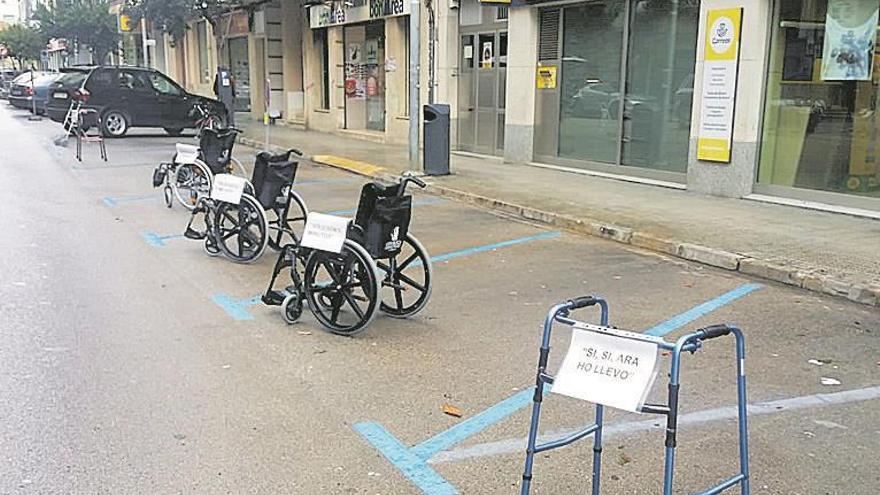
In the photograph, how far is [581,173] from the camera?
1409cm

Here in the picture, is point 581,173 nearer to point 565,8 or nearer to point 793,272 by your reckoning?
point 565,8

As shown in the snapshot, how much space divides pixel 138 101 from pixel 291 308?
1660cm

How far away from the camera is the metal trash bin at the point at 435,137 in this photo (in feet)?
44.1

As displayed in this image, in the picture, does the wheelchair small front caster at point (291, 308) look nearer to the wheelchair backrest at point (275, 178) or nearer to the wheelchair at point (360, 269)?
the wheelchair at point (360, 269)

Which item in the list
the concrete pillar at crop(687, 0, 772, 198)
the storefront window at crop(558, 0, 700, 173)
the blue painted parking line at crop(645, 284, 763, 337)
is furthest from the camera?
the storefront window at crop(558, 0, 700, 173)

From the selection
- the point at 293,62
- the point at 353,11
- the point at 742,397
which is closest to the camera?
the point at 742,397

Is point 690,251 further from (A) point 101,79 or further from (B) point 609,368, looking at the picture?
(A) point 101,79

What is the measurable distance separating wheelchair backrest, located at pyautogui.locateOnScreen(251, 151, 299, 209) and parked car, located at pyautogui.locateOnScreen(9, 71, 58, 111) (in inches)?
962

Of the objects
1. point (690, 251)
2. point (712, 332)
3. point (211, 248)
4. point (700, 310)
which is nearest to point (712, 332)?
point (712, 332)

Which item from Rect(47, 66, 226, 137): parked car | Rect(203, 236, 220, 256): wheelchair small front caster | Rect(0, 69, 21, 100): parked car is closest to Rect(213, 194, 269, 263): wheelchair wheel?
Rect(203, 236, 220, 256): wheelchair small front caster

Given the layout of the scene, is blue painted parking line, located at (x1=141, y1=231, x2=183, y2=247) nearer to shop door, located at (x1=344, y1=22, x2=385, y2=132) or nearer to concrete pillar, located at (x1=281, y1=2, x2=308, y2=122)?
shop door, located at (x1=344, y1=22, x2=385, y2=132)

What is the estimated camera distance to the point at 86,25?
149 ft

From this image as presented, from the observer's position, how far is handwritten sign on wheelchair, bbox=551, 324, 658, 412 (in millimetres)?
2732

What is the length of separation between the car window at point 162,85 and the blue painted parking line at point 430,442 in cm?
1849
